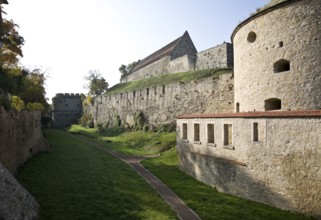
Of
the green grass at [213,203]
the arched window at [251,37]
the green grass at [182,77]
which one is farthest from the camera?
the green grass at [182,77]

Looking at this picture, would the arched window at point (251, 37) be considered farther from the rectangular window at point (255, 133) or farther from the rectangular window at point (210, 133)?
the rectangular window at point (255, 133)

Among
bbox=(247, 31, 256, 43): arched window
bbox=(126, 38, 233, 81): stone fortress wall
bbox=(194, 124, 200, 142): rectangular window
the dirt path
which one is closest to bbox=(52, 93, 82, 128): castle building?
bbox=(126, 38, 233, 81): stone fortress wall

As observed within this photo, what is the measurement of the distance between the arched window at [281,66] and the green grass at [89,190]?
8.57m

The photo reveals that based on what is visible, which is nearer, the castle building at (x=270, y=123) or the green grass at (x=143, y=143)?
the castle building at (x=270, y=123)

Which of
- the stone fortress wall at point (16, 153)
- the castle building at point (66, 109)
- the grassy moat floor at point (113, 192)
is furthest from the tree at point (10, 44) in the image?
the castle building at point (66, 109)

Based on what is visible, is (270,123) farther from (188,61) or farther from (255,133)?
(188,61)

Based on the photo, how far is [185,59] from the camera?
36781 millimetres

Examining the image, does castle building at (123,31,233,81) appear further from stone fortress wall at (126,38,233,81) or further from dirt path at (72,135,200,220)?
dirt path at (72,135,200,220)

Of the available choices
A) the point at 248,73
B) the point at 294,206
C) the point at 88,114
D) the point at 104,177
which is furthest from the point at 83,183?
the point at 88,114

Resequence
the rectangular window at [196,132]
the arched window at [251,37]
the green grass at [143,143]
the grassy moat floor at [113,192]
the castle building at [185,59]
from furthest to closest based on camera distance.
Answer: the castle building at [185,59] < the green grass at [143,143] < the rectangular window at [196,132] < the arched window at [251,37] < the grassy moat floor at [113,192]

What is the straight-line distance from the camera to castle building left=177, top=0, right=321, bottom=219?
10555 mm

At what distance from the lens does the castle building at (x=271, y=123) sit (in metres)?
10.6

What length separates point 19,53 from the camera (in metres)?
24.1

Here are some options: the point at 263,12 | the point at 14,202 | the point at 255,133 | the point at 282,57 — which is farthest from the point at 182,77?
the point at 14,202
